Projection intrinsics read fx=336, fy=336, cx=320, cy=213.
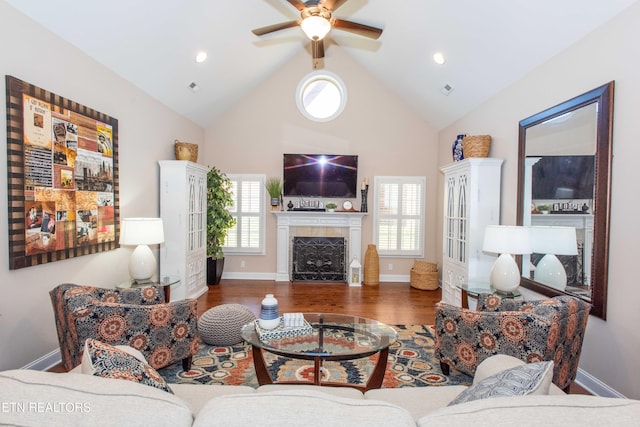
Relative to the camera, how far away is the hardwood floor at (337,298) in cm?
449

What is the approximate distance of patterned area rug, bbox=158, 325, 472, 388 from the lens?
2680 millimetres

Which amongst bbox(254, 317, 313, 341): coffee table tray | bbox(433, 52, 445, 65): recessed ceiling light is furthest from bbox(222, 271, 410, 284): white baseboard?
bbox(254, 317, 313, 341): coffee table tray

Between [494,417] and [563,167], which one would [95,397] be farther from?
[563,167]

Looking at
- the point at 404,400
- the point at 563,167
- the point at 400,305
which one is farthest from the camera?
the point at 400,305

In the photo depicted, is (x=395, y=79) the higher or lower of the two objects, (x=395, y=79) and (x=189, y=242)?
the higher

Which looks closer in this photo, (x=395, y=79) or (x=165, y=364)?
(x=165, y=364)

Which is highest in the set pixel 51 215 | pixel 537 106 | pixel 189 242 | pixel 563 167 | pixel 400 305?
pixel 537 106

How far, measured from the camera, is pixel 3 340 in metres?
2.44

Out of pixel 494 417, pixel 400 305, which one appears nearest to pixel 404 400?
pixel 494 417

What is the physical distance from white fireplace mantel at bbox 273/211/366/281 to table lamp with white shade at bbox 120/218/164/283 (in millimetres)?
2872

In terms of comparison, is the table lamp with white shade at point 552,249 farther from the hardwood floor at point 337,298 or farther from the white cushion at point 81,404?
the white cushion at point 81,404

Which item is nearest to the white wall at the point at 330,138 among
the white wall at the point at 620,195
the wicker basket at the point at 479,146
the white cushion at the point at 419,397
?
the wicker basket at the point at 479,146

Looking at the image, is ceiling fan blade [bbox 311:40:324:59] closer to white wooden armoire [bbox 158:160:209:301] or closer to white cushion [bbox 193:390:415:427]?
white wooden armoire [bbox 158:160:209:301]

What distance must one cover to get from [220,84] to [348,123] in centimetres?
232
